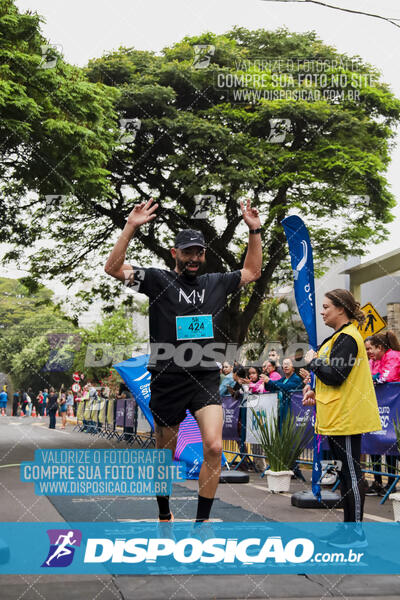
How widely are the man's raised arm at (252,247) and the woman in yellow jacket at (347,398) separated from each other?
728 millimetres

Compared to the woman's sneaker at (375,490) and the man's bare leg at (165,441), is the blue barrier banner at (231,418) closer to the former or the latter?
the woman's sneaker at (375,490)

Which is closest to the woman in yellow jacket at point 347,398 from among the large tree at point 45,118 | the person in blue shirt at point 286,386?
the person in blue shirt at point 286,386

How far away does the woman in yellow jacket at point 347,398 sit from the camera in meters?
4.87

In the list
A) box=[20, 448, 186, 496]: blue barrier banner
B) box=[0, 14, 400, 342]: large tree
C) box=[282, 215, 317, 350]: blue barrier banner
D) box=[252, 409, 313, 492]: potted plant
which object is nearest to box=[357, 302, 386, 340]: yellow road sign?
box=[252, 409, 313, 492]: potted plant

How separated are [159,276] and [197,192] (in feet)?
49.0

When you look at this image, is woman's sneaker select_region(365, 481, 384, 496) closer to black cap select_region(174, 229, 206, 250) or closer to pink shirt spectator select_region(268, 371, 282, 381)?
pink shirt spectator select_region(268, 371, 282, 381)

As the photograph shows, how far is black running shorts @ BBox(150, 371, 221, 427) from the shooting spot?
14.8 feet

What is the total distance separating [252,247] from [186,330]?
0.73 m

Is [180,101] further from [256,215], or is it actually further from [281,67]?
[256,215]

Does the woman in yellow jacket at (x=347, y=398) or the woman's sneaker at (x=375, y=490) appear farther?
the woman's sneaker at (x=375, y=490)

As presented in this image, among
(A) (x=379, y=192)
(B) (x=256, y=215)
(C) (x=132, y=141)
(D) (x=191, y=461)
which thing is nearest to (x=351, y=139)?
(A) (x=379, y=192)

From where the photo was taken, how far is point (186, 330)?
180 inches

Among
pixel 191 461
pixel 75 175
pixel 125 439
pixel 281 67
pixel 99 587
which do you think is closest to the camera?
pixel 99 587

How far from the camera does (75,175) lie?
539 inches
